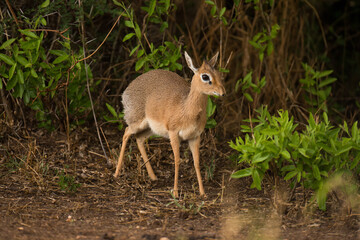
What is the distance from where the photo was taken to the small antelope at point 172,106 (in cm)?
481

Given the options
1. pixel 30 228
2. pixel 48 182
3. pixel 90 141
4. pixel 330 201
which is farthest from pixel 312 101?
pixel 30 228

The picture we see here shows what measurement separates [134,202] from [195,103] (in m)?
0.99

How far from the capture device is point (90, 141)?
6.12 metres

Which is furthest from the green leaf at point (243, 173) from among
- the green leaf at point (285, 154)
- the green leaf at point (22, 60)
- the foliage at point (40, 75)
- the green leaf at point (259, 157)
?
the green leaf at point (22, 60)

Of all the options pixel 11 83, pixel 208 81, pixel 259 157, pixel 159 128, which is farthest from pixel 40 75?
pixel 259 157

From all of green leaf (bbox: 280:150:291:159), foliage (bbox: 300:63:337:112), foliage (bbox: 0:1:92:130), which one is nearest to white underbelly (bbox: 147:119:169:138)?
foliage (bbox: 0:1:92:130)

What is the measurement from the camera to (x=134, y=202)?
15.3 ft

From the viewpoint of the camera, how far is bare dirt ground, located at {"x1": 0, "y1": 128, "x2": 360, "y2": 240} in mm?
3996

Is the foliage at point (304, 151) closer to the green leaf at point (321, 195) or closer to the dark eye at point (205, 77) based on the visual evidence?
the green leaf at point (321, 195)

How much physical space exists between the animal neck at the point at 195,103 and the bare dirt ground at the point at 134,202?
643mm

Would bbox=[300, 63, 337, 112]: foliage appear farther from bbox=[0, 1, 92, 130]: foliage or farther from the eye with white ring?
bbox=[0, 1, 92, 130]: foliage

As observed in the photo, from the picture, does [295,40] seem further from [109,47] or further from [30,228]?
[30,228]

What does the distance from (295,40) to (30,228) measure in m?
5.03

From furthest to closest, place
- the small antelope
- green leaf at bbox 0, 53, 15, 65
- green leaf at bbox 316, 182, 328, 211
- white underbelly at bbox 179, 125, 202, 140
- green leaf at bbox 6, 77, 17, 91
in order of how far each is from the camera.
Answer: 1. green leaf at bbox 6, 77, 17, 91
2. green leaf at bbox 0, 53, 15, 65
3. white underbelly at bbox 179, 125, 202, 140
4. the small antelope
5. green leaf at bbox 316, 182, 328, 211
